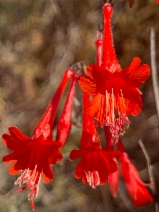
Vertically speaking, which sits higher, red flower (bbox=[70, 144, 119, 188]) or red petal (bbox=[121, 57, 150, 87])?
red petal (bbox=[121, 57, 150, 87])

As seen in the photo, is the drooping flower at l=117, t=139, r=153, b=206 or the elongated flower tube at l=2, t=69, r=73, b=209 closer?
the elongated flower tube at l=2, t=69, r=73, b=209

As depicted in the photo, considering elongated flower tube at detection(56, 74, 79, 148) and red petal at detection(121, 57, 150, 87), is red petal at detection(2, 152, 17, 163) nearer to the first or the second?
elongated flower tube at detection(56, 74, 79, 148)

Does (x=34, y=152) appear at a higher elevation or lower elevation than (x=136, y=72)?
lower

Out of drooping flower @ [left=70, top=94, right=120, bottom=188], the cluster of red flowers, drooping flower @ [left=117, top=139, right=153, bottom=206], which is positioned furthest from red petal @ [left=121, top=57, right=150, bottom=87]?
drooping flower @ [left=117, top=139, right=153, bottom=206]

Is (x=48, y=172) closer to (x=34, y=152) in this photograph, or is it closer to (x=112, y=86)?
(x=34, y=152)

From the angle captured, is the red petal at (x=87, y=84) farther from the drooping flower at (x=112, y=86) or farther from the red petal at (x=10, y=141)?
the red petal at (x=10, y=141)

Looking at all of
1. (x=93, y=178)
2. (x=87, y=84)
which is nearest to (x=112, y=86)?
(x=87, y=84)

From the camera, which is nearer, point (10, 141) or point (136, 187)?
point (10, 141)
